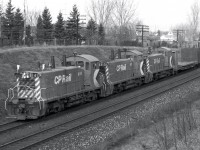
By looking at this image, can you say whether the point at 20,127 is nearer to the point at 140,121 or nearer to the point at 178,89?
the point at 140,121

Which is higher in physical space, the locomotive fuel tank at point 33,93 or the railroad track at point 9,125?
the locomotive fuel tank at point 33,93

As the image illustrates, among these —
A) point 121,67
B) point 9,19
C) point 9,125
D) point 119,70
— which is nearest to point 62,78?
point 9,125

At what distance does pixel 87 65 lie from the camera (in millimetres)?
20125

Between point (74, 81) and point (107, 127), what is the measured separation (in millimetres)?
4930

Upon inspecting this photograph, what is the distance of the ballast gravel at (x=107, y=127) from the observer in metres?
12.6

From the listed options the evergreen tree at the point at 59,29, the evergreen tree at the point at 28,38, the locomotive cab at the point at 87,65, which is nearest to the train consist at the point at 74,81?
the locomotive cab at the point at 87,65

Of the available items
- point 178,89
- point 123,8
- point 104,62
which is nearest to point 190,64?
point 178,89

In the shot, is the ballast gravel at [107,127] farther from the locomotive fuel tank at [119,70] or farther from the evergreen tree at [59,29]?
the evergreen tree at [59,29]

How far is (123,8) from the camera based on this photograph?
6712 centimetres

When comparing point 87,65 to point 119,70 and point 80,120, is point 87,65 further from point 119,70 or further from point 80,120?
point 80,120

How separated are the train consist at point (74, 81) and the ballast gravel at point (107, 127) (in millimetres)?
3032

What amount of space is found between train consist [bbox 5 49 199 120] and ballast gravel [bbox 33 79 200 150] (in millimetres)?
3032

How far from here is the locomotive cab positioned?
20.1 meters

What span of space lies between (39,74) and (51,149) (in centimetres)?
534
